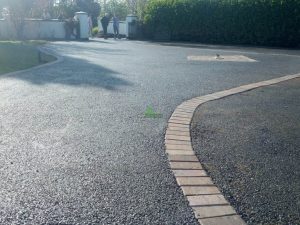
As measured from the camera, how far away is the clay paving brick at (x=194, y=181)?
310 centimetres

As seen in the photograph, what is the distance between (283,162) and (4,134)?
3095 millimetres

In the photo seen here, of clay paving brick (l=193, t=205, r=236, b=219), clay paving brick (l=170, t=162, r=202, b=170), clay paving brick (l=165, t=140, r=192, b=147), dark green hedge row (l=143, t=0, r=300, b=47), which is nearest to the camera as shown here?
clay paving brick (l=193, t=205, r=236, b=219)

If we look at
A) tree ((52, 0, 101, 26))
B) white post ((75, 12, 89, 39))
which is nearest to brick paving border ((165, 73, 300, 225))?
white post ((75, 12, 89, 39))

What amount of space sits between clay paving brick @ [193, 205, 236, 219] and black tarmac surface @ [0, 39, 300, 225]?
79 millimetres

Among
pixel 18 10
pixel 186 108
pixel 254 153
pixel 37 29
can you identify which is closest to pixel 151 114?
pixel 186 108

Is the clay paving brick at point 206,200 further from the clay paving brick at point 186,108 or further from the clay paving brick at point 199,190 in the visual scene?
the clay paving brick at point 186,108

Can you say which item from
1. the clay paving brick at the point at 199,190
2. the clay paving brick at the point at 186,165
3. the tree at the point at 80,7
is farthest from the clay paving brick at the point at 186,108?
the tree at the point at 80,7

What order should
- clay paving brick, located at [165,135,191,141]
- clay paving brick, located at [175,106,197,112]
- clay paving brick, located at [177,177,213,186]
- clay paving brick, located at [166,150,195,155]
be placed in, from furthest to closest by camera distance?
clay paving brick, located at [175,106,197,112], clay paving brick, located at [165,135,191,141], clay paving brick, located at [166,150,195,155], clay paving brick, located at [177,177,213,186]

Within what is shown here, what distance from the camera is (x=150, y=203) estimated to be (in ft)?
9.06

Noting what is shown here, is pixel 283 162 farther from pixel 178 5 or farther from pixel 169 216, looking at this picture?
pixel 178 5

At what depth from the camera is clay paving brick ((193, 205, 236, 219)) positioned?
2.63m

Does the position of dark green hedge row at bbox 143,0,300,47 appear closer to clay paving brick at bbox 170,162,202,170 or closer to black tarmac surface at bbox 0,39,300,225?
black tarmac surface at bbox 0,39,300,225

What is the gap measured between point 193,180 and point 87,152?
47.1 inches

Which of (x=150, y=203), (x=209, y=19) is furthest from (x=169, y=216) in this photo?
(x=209, y=19)
